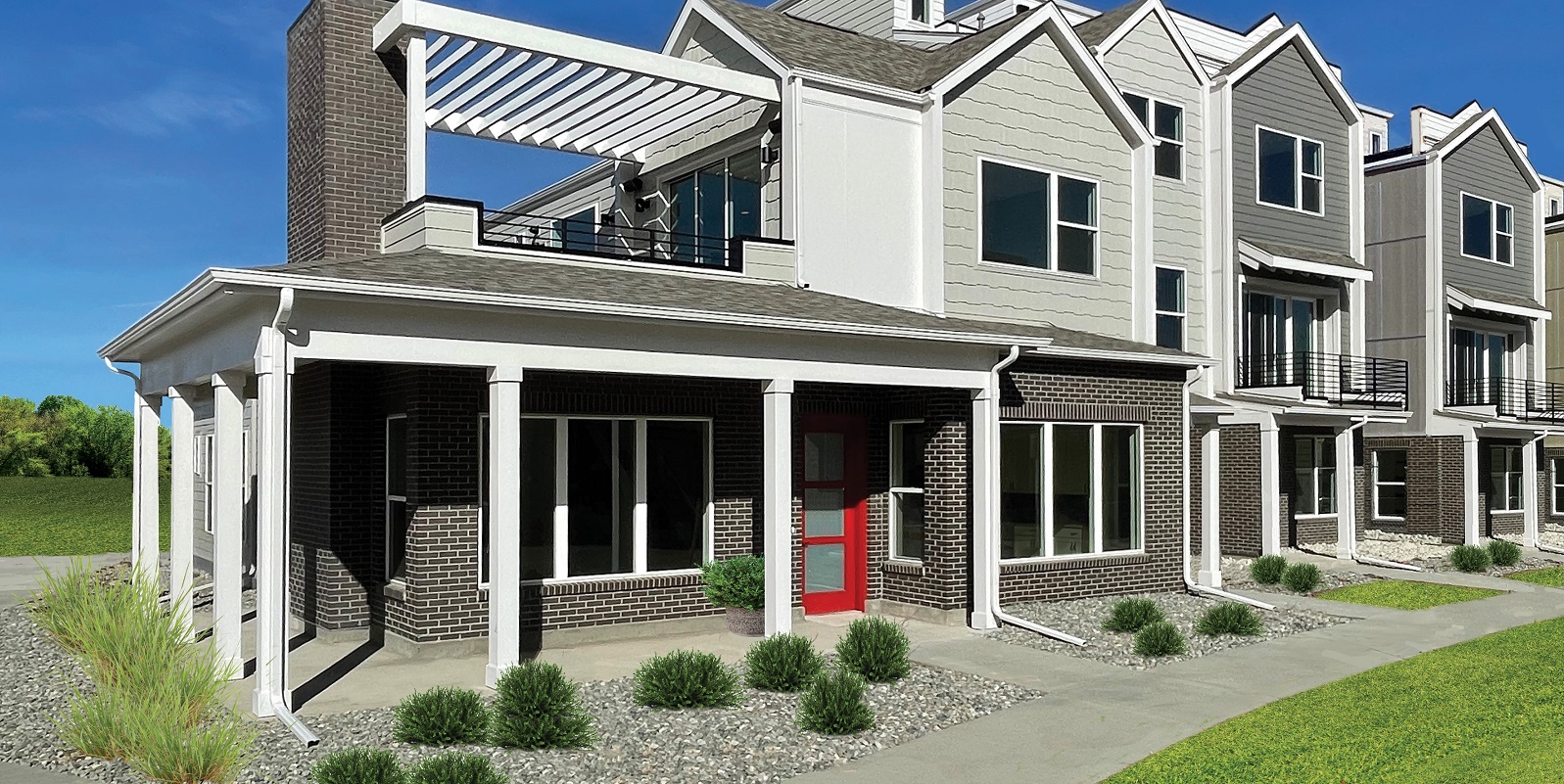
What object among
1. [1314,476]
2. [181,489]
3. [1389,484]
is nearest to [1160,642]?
[181,489]

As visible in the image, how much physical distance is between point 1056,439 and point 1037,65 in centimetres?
572

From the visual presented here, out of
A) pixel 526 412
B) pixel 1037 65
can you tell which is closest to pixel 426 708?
pixel 526 412

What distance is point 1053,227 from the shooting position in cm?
1822

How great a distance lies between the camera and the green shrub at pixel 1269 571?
766 inches

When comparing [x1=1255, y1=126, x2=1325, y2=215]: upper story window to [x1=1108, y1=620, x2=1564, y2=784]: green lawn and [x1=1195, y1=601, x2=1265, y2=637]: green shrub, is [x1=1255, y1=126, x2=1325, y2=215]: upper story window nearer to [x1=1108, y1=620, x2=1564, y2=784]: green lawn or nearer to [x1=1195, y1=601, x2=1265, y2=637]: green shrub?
[x1=1195, y1=601, x2=1265, y2=637]: green shrub

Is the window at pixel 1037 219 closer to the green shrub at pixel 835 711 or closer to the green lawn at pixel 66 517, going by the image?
the green shrub at pixel 835 711

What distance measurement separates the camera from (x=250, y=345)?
10469 mm

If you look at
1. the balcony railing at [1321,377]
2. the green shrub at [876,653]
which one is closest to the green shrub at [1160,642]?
the green shrub at [876,653]

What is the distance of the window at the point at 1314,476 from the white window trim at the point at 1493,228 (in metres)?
7.44

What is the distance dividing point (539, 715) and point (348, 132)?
30.0 ft

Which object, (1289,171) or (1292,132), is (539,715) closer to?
(1289,171)

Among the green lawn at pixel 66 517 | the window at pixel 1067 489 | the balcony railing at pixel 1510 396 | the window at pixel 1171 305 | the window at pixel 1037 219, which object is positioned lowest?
the green lawn at pixel 66 517

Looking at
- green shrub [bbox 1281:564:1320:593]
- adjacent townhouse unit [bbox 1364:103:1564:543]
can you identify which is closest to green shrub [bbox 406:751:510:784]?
green shrub [bbox 1281:564:1320:593]

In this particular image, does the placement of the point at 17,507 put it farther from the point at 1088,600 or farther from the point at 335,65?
the point at 1088,600
